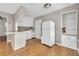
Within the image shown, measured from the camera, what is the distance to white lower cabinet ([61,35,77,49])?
1.41 metres

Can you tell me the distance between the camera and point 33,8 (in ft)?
5.03

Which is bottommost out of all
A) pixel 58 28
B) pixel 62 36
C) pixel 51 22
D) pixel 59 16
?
pixel 62 36

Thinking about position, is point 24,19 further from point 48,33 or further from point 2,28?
point 48,33

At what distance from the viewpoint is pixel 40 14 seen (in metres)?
1.55

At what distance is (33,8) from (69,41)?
908 mm

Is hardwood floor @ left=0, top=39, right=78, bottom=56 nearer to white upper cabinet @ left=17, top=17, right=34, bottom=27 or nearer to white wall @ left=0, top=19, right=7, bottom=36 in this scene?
white wall @ left=0, top=19, right=7, bottom=36

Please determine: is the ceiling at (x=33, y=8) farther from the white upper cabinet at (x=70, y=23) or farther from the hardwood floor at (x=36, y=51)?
the hardwood floor at (x=36, y=51)

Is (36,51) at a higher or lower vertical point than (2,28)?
lower

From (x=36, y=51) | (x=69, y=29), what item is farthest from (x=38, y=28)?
(x=69, y=29)

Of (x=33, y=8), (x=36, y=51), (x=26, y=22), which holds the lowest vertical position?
(x=36, y=51)

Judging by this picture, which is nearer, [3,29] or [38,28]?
[3,29]

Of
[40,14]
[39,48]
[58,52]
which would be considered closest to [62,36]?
[58,52]

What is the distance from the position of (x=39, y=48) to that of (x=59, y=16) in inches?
27.8

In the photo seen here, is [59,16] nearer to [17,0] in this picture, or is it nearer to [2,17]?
[17,0]
